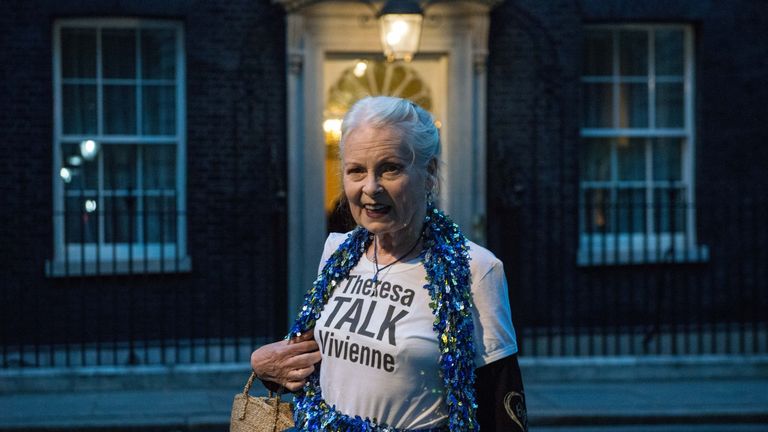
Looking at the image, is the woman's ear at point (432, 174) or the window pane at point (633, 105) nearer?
the woman's ear at point (432, 174)

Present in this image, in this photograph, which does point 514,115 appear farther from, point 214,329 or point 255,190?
point 214,329

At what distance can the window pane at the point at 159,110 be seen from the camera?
445 inches

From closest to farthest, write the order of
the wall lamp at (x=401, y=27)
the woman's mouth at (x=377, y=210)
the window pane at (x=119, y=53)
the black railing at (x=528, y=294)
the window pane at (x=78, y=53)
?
the woman's mouth at (x=377, y=210) → the wall lamp at (x=401, y=27) → the black railing at (x=528, y=294) → the window pane at (x=78, y=53) → the window pane at (x=119, y=53)

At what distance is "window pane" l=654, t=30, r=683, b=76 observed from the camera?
12.0 m

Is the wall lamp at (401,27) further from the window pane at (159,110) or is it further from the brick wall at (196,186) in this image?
the window pane at (159,110)

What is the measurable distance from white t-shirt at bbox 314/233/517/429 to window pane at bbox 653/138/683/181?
9650mm

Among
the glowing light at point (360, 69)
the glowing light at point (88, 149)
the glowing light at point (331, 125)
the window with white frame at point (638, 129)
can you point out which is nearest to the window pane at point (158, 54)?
the glowing light at point (88, 149)

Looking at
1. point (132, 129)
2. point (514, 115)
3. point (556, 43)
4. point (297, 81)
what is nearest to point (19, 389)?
point (132, 129)

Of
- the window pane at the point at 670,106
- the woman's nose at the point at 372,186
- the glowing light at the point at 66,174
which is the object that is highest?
the window pane at the point at 670,106

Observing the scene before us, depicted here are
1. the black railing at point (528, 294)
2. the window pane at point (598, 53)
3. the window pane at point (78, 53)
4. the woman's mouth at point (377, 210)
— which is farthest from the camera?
the window pane at point (598, 53)

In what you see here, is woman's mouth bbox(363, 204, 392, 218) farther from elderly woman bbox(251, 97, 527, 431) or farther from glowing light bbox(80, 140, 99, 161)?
glowing light bbox(80, 140, 99, 161)

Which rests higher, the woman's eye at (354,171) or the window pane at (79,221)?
the woman's eye at (354,171)

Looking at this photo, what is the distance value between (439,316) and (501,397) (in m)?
0.25

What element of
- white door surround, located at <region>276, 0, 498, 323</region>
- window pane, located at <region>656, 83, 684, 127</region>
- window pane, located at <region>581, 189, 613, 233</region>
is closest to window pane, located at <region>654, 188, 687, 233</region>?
window pane, located at <region>581, 189, 613, 233</region>
